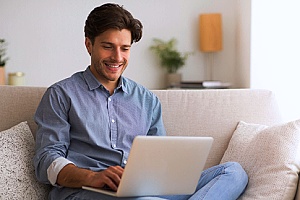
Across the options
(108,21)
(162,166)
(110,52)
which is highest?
(108,21)

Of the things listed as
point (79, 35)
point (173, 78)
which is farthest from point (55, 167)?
point (79, 35)

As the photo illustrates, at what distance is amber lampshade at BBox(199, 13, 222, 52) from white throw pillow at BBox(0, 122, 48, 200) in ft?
8.46

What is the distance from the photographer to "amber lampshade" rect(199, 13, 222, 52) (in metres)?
5.05

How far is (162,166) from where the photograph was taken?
2207 millimetres

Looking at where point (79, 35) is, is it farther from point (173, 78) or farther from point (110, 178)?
point (110, 178)

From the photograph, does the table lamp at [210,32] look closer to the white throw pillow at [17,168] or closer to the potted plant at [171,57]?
the potted plant at [171,57]

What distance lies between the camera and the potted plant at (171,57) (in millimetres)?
5203

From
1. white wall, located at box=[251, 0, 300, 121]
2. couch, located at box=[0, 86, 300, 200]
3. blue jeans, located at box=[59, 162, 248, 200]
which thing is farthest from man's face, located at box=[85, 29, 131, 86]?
white wall, located at box=[251, 0, 300, 121]

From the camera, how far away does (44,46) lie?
17.4 ft

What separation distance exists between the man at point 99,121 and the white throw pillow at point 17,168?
99 millimetres

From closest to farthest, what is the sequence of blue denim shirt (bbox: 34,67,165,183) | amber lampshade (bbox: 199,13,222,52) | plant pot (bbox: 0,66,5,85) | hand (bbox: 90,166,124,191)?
hand (bbox: 90,166,124,191), blue denim shirt (bbox: 34,67,165,183), amber lampshade (bbox: 199,13,222,52), plant pot (bbox: 0,66,5,85)

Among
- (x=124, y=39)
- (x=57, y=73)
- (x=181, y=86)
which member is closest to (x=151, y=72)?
(x=181, y=86)

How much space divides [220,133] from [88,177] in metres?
0.90

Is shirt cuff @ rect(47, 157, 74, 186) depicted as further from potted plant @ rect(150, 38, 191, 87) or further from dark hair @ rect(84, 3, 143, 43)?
potted plant @ rect(150, 38, 191, 87)
